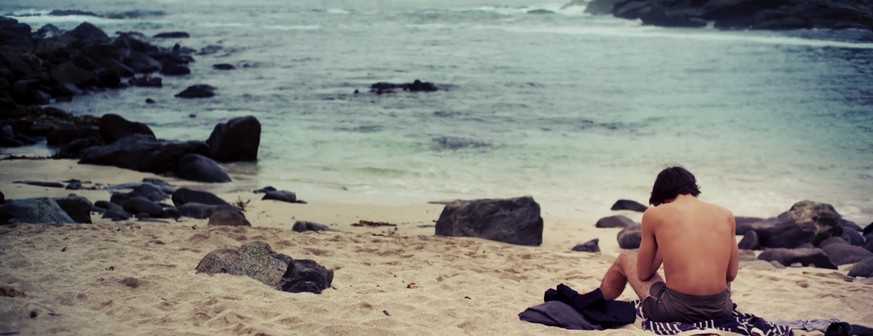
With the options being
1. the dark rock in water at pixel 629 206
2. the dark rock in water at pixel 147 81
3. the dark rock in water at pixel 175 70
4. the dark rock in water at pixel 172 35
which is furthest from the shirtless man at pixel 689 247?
the dark rock in water at pixel 172 35

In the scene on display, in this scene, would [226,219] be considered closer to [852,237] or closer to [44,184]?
[44,184]

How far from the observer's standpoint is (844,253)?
8.07m

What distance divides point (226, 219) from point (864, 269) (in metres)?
5.57

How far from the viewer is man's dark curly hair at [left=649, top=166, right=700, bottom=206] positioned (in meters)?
4.80

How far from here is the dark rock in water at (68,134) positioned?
14320 mm

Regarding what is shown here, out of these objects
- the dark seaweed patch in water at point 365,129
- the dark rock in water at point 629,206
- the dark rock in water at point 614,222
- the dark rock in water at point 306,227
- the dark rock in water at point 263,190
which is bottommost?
the dark seaweed patch in water at point 365,129

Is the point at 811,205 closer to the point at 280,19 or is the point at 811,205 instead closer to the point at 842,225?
the point at 842,225

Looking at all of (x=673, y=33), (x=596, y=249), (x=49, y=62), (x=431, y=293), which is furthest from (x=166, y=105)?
(x=673, y=33)

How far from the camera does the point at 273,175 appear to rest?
12.7 meters

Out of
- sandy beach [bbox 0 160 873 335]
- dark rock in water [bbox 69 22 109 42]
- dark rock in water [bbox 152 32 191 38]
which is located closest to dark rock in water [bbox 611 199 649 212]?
sandy beach [bbox 0 160 873 335]

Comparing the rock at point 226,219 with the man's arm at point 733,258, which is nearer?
the man's arm at point 733,258

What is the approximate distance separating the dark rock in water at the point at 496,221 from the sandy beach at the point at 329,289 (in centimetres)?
15

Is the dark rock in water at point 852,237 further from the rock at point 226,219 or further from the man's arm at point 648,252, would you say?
the rock at point 226,219

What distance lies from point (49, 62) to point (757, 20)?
1420 inches
